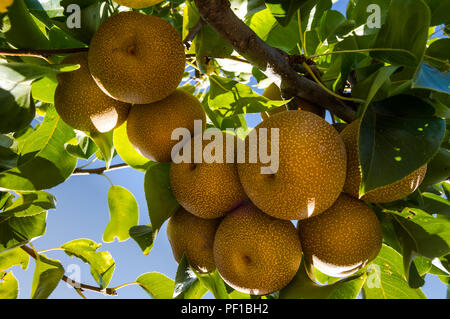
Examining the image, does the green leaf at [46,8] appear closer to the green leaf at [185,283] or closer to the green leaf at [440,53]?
the green leaf at [185,283]

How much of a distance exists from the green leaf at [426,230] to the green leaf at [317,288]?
183 millimetres

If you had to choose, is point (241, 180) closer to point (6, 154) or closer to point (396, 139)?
point (396, 139)

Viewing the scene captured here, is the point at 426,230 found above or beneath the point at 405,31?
beneath

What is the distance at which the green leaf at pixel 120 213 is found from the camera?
1744mm

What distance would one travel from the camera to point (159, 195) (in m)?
1.11

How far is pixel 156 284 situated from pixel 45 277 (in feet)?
1.56

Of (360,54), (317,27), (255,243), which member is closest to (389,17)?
(360,54)

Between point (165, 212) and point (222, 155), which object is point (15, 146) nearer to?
point (165, 212)

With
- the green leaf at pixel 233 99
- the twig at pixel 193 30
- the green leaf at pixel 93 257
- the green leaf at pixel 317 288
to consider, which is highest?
the twig at pixel 193 30

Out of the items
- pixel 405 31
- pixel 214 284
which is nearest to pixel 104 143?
pixel 214 284

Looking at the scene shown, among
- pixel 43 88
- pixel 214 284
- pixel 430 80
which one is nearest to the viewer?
pixel 430 80

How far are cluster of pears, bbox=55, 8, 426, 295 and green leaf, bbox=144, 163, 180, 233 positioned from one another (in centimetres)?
8

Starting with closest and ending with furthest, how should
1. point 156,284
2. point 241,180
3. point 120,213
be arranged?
point 241,180 → point 156,284 → point 120,213

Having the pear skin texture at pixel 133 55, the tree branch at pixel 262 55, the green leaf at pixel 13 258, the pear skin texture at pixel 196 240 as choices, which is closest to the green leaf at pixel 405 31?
the tree branch at pixel 262 55
